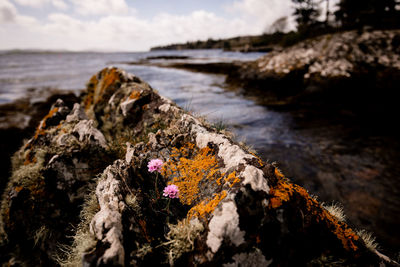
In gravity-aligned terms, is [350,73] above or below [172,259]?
above

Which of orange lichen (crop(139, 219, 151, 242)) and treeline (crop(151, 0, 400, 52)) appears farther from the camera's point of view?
treeline (crop(151, 0, 400, 52))

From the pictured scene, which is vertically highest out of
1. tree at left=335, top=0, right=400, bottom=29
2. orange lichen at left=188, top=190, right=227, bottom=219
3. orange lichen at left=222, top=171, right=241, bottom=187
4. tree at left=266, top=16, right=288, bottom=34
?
tree at left=266, top=16, right=288, bottom=34

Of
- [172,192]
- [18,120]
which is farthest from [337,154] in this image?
[18,120]

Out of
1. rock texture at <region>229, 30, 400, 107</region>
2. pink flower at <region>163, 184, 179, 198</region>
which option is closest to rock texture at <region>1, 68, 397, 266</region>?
pink flower at <region>163, 184, 179, 198</region>

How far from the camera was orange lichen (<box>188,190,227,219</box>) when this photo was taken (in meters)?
2.14

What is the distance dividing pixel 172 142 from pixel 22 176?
3378 mm

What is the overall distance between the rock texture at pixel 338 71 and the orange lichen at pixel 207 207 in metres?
13.0

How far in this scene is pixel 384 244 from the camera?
13.8ft

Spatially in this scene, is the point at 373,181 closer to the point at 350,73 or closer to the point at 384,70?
the point at 350,73

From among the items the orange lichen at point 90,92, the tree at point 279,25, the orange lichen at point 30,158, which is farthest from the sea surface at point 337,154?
the tree at point 279,25

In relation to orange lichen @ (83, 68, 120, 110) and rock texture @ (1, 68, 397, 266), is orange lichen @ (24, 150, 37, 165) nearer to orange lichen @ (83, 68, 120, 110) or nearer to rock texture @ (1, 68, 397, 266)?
rock texture @ (1, 68, 397, 266)

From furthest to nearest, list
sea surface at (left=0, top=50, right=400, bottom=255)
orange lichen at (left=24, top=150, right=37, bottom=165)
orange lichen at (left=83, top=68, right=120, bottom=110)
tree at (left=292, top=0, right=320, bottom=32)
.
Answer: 1. tree at (left=292, top=0, right=320, bottom=32)
2. orange lichen at (left=83, top=68, right=120, bottom=110)
3. sea surface at (left=0, top=50, right=400, bottom=255)
4. orange lichen at (left=24, top=150, right=37, bottom=165)

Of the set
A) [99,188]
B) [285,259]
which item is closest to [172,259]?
[285,259]

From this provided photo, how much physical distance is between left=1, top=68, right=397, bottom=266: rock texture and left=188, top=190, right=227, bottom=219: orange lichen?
0.01 meters
